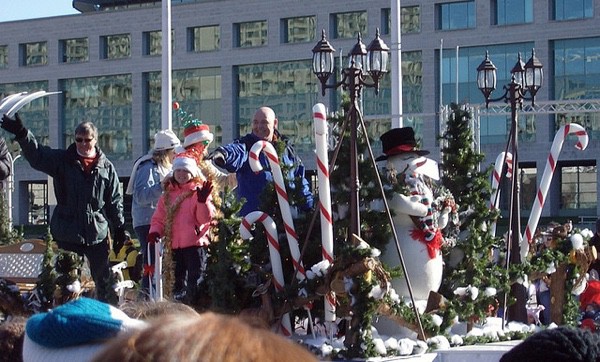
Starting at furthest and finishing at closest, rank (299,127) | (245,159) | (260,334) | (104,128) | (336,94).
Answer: (104,128) < (299,127) < (336,94) < (245,159) < (260,334)

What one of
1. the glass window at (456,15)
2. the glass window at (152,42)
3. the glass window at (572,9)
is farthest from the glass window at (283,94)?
the glass window at (572,9)

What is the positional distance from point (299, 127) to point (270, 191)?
159ft

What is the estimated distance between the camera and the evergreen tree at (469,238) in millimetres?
8992

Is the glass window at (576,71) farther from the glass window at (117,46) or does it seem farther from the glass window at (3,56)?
the glass window at (3,56)

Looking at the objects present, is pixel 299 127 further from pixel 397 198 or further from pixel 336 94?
pixel 397 198

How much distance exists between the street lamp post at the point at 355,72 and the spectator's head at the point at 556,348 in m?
5.88

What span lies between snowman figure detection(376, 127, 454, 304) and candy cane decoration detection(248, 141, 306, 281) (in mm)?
656

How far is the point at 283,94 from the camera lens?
5859 centimetres

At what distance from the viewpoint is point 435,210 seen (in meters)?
8.63

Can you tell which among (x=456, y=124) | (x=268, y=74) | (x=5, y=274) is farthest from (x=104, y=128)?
(x=456, y=124)

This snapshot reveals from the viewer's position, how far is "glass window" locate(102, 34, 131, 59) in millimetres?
60625

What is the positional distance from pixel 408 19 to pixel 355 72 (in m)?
47.4

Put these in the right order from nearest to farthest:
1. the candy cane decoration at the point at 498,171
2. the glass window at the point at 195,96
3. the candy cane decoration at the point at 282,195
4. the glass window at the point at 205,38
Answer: the candy cane decoration at the point at 282,195
the candy cane decoration at the point at 498,171
the glass window at the point at 195,96
the glass window at the point at 205,38

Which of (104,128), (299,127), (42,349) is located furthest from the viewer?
(104,128)
